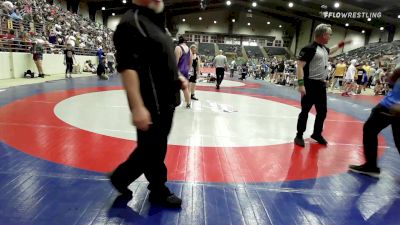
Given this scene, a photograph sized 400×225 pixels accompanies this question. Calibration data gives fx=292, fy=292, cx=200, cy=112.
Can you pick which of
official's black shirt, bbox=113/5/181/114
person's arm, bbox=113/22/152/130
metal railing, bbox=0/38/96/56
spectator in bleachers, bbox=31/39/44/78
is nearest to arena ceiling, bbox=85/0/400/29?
metal railing, bbox=0/38/96/56

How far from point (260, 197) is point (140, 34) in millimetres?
1734

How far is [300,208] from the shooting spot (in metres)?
2.44

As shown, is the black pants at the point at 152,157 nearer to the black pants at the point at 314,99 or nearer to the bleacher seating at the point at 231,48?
the black pants at the point at 314,99

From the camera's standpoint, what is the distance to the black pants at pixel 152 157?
2104mm

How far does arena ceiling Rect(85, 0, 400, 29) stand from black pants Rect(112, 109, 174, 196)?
3056 cm

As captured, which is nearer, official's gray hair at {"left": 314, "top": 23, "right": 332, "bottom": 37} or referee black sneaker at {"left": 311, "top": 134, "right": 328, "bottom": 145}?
official's gray hair at {"left": 314, "top": 23, "right": 332, "bottom": 37}

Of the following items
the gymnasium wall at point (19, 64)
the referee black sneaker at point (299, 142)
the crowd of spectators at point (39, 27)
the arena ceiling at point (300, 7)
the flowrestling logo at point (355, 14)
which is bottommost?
the referee black sneaker at point (299, 142)

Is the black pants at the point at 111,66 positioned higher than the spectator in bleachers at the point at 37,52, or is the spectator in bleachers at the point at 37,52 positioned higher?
the spectator in bleachers at the point at 37,52

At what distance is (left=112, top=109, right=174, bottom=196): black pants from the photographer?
6.90 ft

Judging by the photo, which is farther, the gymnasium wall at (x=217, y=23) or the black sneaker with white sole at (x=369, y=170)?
the gymnasium wall at (x=217, y=23)

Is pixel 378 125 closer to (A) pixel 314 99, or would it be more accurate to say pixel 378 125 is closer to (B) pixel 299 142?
(A) pixel 314 99

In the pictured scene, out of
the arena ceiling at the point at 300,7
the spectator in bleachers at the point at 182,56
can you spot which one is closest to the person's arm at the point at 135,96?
the spectator in bleachers at the point at 182,56

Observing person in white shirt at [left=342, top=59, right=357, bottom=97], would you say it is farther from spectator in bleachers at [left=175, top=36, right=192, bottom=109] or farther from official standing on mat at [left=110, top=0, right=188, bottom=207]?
official standing on mat at [left=110, top=0, right=188, bottom=207]

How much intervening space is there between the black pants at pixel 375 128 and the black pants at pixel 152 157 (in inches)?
92.1
